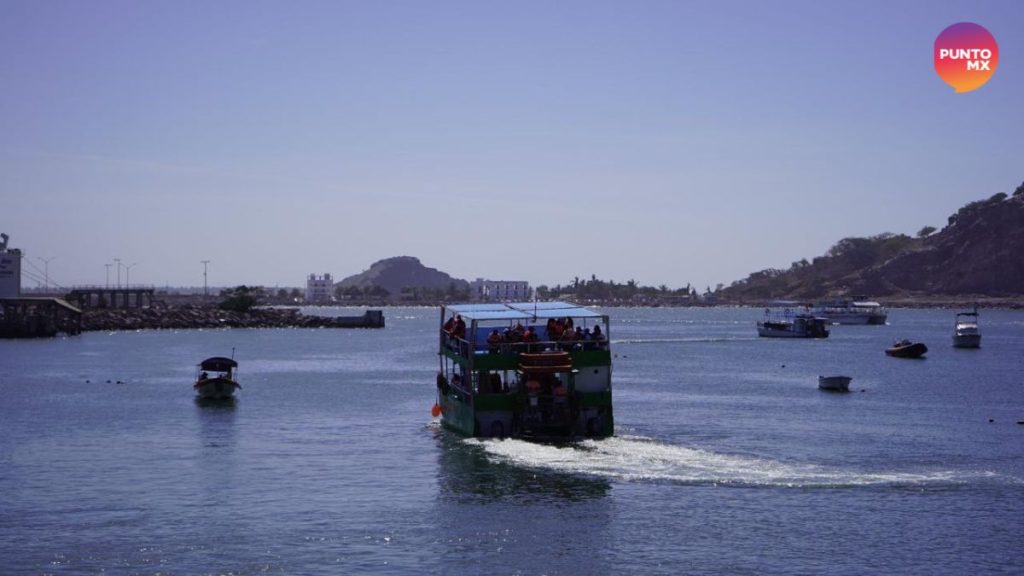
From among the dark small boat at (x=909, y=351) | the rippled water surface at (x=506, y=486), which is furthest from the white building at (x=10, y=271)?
the dark small boat at (x=909, y=351)

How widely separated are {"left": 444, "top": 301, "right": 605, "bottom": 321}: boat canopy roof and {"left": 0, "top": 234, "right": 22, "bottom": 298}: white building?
4436 inches

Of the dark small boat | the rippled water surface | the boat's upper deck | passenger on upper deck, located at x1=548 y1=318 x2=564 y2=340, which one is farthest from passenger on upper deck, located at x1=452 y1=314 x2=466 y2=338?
the dark small boat

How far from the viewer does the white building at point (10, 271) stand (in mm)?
150625

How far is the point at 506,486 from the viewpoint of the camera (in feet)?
132

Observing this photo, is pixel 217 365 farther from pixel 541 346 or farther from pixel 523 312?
pixel 541 346

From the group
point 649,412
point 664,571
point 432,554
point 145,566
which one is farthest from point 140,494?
point 649,412

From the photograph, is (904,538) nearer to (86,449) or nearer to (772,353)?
(86,449)

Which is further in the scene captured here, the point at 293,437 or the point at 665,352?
the point at 665,352

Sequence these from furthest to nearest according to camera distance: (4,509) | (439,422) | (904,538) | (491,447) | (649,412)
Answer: (649,412)
(439,422)
(491,447)
(4,509)
(904,538)

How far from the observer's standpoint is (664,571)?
96.8 feet

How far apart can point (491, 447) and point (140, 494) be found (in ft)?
45.2

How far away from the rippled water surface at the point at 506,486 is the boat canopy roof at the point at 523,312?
564cm

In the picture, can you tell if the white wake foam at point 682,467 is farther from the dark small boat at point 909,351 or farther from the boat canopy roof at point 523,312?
the dark small boat at point 909,351

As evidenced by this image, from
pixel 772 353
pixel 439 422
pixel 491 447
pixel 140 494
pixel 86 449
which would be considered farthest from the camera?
pixel 772 353
